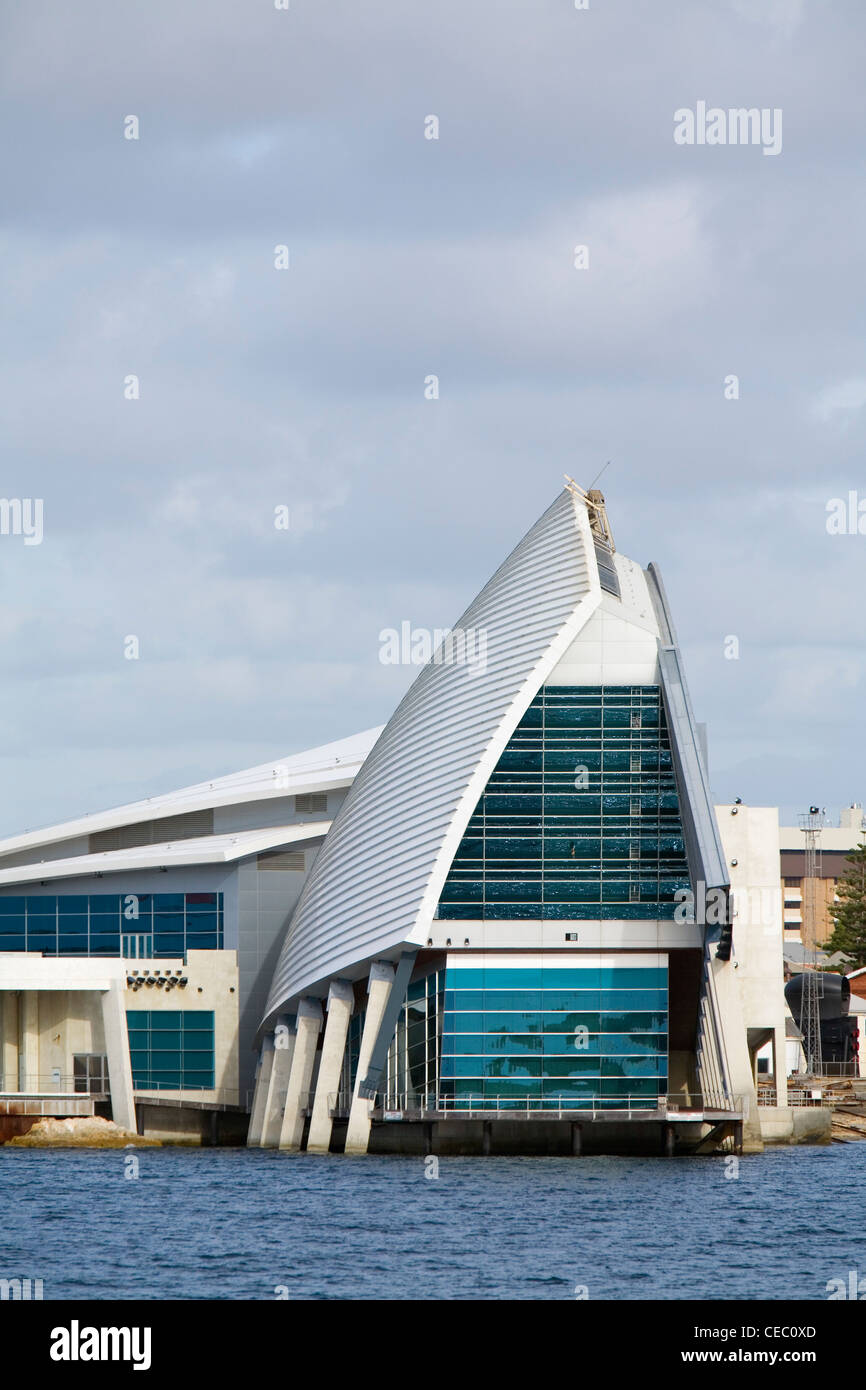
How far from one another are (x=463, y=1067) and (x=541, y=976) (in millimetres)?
3675

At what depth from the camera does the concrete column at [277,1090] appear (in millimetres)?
78000

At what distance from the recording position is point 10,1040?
84.6 meters

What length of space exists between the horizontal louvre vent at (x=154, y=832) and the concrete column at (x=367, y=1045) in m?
24.3

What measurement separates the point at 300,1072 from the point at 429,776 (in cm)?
1069

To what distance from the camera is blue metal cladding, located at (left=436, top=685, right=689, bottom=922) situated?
7212cm

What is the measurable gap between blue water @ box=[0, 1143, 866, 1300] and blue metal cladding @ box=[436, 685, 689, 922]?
8.32 meters

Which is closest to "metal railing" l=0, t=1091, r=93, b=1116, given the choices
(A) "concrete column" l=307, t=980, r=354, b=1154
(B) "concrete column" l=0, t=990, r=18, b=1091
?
(B) "concrete column" l=0, t=990, r=18, b=1091

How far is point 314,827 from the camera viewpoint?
89.6 m

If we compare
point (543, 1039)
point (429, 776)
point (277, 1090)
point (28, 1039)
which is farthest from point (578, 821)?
point (28, 1039)

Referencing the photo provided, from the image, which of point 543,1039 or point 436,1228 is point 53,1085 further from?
point 436,1228

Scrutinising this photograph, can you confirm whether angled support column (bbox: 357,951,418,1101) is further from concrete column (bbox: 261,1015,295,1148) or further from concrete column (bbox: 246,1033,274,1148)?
concrete column (bbox: 246,1033,274,1148)
